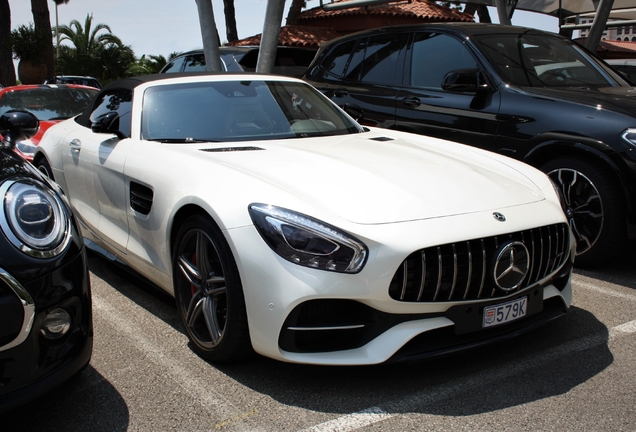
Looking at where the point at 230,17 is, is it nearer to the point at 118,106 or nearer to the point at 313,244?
Result: the point at 118,106

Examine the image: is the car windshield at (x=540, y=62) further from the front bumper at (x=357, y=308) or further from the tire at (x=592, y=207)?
the front bumper at (x=357, y=308)

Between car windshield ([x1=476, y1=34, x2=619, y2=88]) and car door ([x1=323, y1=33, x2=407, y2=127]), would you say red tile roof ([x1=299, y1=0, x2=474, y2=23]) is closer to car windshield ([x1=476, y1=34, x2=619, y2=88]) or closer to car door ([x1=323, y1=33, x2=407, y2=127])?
car door ([x1=323, y1=33, x2=407, y2=127])

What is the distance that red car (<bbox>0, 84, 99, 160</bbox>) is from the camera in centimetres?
827

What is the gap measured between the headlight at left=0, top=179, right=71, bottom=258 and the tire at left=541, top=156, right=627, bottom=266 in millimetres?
3312

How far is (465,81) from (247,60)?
18.5 feet

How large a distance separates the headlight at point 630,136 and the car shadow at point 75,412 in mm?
3505

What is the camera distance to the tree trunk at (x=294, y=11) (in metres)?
21.3

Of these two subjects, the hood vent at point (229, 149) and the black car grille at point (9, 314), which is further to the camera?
the hood vent at point (229, 149)

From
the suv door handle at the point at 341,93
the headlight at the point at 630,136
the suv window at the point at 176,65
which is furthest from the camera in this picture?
the suv window at the point at 176,65

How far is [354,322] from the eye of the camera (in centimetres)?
276

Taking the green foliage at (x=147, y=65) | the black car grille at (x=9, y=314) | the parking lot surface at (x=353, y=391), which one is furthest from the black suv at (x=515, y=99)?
the green foliage at (x=147, y=65)

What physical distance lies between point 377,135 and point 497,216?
1588 mm

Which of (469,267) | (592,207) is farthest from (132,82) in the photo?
(592,207)

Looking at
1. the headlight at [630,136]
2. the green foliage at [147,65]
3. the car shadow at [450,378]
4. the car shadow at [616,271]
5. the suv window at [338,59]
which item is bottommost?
the green foliage at [147,65]
